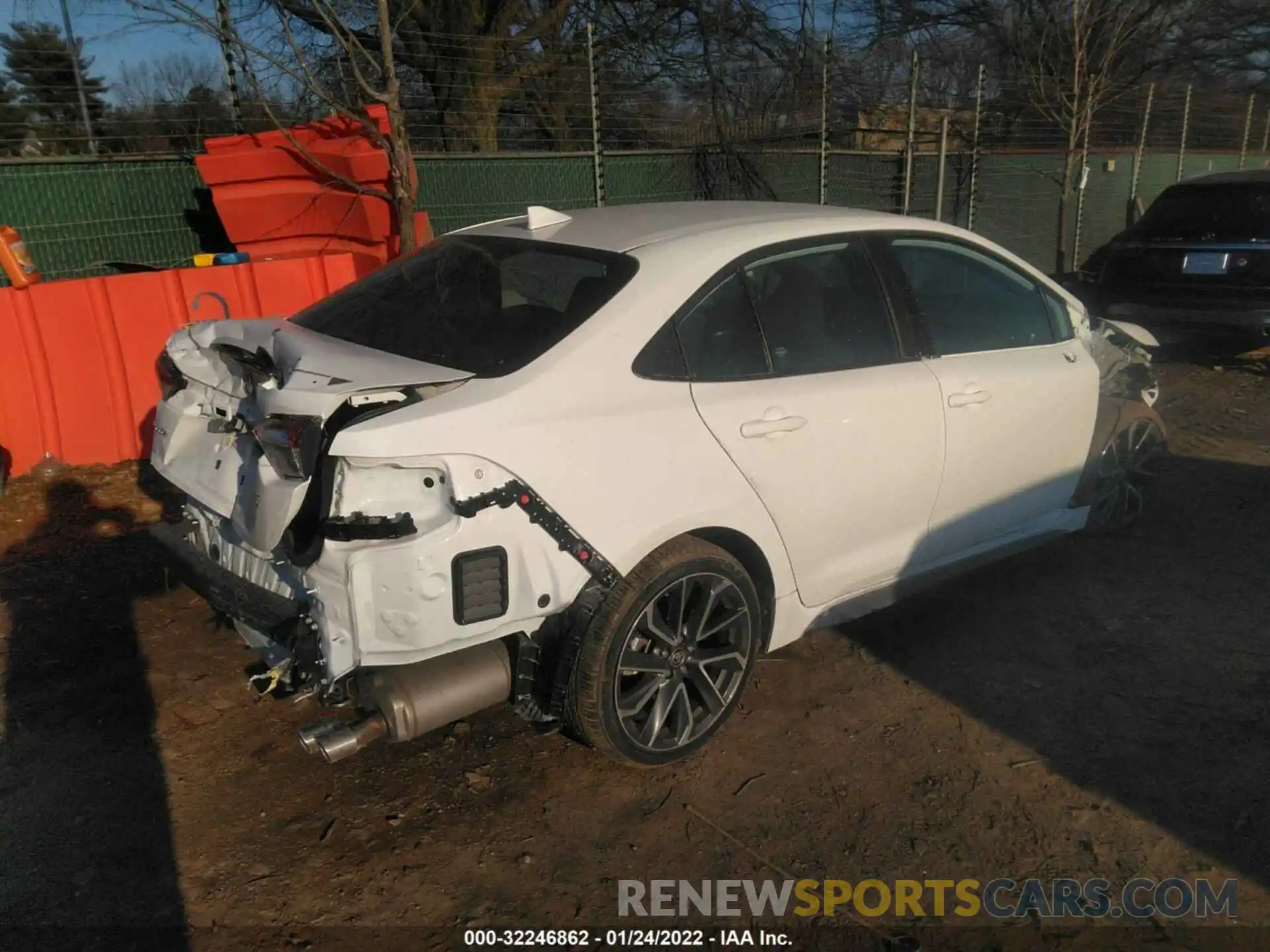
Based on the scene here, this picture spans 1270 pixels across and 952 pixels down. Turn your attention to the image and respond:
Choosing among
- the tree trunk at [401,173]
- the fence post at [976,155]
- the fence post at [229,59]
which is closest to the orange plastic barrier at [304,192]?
the tree trunk at [401,173]

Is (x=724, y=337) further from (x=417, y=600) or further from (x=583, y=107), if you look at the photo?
(x=583, y=107)

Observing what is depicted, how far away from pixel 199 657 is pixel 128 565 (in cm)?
109

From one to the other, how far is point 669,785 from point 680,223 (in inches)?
76.3

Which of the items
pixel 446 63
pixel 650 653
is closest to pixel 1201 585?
pixel 650 653

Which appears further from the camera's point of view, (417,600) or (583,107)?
(583,107)

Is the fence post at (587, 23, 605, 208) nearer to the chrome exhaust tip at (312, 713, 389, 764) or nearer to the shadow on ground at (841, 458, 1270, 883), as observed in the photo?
the shadow on ground at (841, 458, 1270, 883)

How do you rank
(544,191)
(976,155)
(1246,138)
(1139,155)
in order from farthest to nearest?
(1246,138)
(1139,155)
(976,155)
(544,191)

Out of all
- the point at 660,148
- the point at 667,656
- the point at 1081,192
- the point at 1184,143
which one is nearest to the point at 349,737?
the point at 667,656

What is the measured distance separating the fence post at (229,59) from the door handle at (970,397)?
5124 mm

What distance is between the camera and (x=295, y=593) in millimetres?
2887

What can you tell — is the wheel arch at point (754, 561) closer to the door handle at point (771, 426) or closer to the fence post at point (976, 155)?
the door handle at point (771, 426)

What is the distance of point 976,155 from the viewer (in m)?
13.5

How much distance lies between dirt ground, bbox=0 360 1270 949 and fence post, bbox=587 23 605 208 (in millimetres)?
5697

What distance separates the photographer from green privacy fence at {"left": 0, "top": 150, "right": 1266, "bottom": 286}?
7.19 meters
